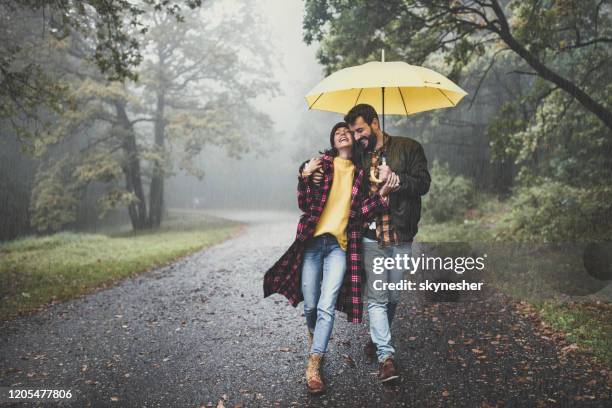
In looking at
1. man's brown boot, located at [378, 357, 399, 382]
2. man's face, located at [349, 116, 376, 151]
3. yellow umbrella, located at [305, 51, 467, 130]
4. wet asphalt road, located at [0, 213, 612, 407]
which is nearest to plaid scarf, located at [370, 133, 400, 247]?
man's face, located at [349, 116, 376, 151]

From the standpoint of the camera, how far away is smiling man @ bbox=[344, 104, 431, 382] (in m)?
3.56

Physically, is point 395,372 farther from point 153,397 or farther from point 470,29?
point 470,29

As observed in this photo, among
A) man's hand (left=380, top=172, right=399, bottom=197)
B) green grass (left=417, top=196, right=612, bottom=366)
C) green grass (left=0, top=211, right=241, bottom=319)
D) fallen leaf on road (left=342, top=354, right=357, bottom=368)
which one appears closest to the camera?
man's hand (left=380, top=172, right=399, bottom=197)

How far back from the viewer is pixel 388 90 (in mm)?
4609

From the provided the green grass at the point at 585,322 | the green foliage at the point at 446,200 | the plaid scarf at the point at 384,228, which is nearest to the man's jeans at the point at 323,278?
the plaid scarf at the point at 384,228

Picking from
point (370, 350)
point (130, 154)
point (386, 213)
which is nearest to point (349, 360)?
point (370, 350)

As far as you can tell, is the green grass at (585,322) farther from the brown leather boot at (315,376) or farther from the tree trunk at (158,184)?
the tree trunk at (158,184)

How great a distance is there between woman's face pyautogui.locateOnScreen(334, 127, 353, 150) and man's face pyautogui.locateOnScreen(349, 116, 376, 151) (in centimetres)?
9

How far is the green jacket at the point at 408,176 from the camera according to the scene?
11.8 ft

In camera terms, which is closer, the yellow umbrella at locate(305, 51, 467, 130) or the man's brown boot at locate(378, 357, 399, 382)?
the man's brown boot at locate(378, 357, 399, 382)

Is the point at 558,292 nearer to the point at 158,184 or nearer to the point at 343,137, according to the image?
the point at 343,137

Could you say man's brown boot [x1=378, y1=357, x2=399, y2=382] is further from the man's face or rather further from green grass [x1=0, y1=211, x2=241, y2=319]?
green grass [x1=0, y1=211, x2=241, y2=319]

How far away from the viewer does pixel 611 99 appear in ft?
26.6

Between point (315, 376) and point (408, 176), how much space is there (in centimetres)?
174
